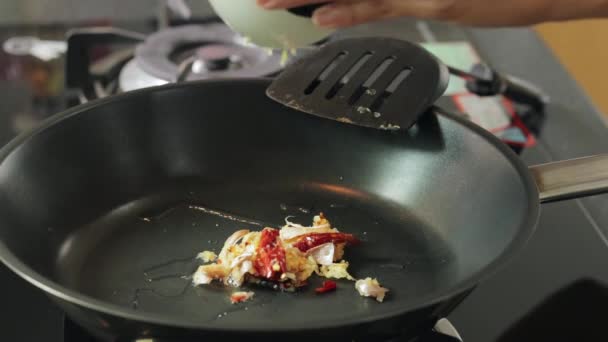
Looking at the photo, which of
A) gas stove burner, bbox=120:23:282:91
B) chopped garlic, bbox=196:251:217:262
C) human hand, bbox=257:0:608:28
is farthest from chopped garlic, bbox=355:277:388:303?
gas stove burner, bbox=120:23:282:91

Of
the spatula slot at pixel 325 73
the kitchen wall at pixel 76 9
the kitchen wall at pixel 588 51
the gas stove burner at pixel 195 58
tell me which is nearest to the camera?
the spatula slot at pixel 325 73

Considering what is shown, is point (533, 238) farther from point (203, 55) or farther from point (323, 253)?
point (203, 55)

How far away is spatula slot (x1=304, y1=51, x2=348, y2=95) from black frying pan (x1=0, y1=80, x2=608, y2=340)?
6 cm

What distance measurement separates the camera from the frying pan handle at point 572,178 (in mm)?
676

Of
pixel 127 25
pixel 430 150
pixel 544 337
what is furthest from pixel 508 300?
pixel 127 25

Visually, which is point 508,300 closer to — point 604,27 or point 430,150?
point 430,150

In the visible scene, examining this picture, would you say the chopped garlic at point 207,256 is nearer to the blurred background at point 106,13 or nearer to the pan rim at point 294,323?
the pan rim at point 294,323

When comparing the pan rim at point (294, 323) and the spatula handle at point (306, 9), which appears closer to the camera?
the pan rim at point (294, 323)

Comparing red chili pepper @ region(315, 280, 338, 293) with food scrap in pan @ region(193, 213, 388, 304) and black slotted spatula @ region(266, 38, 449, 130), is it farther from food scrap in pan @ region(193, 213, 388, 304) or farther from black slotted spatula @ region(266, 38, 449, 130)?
black slotted spatula @ region(266, 38, 449, 130)

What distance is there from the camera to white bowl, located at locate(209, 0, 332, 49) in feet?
2.48

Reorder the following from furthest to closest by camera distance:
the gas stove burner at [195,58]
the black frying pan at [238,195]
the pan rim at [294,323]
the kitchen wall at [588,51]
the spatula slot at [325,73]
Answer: the kitchen wall at [588,51] < the gas stove burner at [195,58] < the spatula slot at [325,73] < the black frying pan at [238,195] < the pan rim at [294,323]

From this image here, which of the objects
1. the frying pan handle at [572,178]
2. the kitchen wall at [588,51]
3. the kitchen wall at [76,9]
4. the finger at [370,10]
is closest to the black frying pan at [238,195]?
the frying pan handle at [572,178]

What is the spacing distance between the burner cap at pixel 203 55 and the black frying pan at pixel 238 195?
143 mm

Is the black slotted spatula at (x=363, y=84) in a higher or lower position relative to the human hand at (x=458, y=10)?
lower
